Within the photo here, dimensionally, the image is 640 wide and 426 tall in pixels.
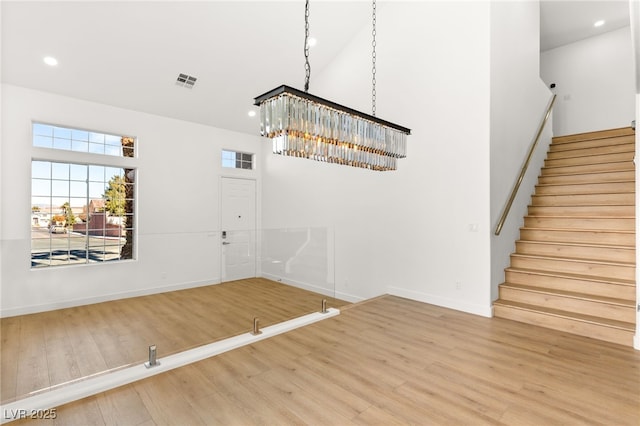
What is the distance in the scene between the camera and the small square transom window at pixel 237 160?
7.00 metres

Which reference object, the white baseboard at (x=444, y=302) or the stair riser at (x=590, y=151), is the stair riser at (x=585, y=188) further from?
the white baseboard at (x=444, y=302)

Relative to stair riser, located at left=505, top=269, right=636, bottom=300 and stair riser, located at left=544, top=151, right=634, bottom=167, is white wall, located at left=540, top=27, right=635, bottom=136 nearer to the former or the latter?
stair riser, located at left=544, top=151, right=634, bottom=167

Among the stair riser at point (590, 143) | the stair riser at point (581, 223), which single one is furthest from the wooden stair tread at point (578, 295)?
the stair riser at point (590, 143)

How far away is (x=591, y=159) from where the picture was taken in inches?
212

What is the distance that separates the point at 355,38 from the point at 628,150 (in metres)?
4.90

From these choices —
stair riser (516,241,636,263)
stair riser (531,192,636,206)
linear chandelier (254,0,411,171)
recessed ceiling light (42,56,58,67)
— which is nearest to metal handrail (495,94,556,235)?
stair riser (531,192,636,206)

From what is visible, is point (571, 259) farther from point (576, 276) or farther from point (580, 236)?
point (580, 236)

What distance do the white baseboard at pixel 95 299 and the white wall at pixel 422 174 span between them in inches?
101

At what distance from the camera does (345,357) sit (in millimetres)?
2967

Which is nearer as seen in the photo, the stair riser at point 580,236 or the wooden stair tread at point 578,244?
the wooden stair tread at point 578,244

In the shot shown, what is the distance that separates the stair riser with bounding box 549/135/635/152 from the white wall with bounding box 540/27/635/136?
5.61 ft

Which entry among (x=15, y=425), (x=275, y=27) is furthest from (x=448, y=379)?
(x=275, y=27)

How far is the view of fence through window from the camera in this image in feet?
15.3

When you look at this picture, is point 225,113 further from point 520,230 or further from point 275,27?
point 520,230
